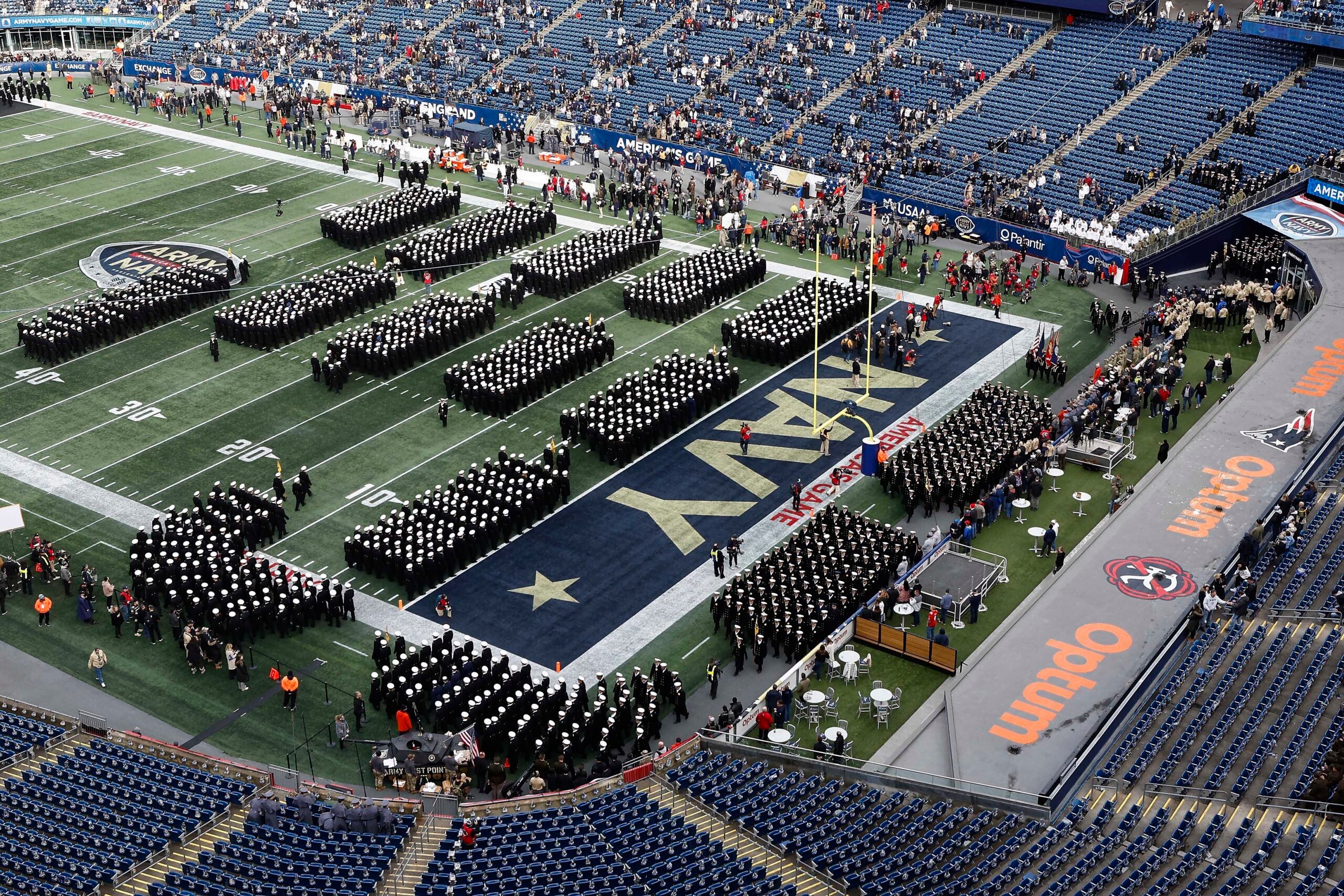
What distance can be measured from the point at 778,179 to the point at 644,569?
86.4 feet

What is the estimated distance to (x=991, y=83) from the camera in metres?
55.9

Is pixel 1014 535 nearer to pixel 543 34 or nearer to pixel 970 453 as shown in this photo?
pixel 970 453

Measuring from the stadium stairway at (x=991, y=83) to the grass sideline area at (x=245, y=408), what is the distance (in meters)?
9.03

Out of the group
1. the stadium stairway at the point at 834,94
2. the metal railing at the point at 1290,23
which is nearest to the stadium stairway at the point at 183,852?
the stadium stairway at the point at 834,94

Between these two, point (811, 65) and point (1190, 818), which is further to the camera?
point (811, 65)

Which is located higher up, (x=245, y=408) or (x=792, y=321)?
(x=792, y=321)

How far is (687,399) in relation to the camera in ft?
123

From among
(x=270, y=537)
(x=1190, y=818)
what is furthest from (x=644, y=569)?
(x=1190, y=818)

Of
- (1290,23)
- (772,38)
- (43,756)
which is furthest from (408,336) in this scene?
(1290,23)

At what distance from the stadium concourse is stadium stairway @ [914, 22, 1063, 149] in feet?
0.77

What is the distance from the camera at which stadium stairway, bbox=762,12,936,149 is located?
5734 cm

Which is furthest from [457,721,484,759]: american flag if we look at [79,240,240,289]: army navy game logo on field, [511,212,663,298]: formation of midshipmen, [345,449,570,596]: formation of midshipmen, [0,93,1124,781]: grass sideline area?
[79,240,240,289]: army navy game logo on field

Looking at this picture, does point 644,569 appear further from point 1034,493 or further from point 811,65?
point 811,65

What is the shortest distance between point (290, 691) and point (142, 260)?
25.8 metres
